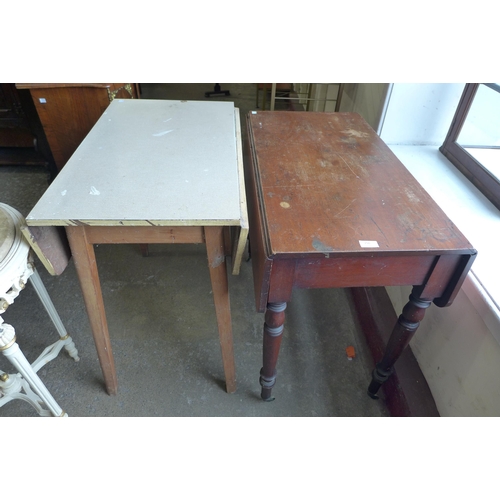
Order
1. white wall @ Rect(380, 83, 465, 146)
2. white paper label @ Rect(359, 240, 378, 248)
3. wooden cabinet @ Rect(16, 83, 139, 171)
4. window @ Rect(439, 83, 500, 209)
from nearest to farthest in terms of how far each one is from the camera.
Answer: white paper label @ Rect(359, 240, 378, 248) < window @ Rect(439, 83, 500, 209) < white wall @ Rect(380, 83, 465, 146) < wooden cabinet @ Rect(16, 83, 139, 171)

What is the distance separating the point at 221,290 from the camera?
1117mm

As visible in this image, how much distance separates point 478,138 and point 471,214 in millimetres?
472

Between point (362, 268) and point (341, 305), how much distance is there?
3.05 ft

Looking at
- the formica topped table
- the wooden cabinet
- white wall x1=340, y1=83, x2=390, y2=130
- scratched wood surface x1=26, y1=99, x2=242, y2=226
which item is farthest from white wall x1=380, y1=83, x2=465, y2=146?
the wooden cabinet

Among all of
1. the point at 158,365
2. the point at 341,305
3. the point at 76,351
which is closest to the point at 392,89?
the point at 341,305

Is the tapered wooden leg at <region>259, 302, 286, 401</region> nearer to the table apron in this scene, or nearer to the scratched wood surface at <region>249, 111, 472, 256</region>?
the table apron

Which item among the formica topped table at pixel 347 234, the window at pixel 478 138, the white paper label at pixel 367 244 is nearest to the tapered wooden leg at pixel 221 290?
the formica topped table at pixel 347 234

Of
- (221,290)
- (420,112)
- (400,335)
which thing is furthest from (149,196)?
(420,112)

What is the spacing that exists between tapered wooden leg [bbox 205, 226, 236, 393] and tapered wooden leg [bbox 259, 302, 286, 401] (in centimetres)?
14

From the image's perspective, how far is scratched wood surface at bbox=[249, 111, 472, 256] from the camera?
88 cm

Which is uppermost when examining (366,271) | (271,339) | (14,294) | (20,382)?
(366,271)

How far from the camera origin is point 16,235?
3.22 ft

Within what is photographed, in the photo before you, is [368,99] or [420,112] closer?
[420,112]

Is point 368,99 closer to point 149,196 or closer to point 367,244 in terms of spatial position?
point 367,244
